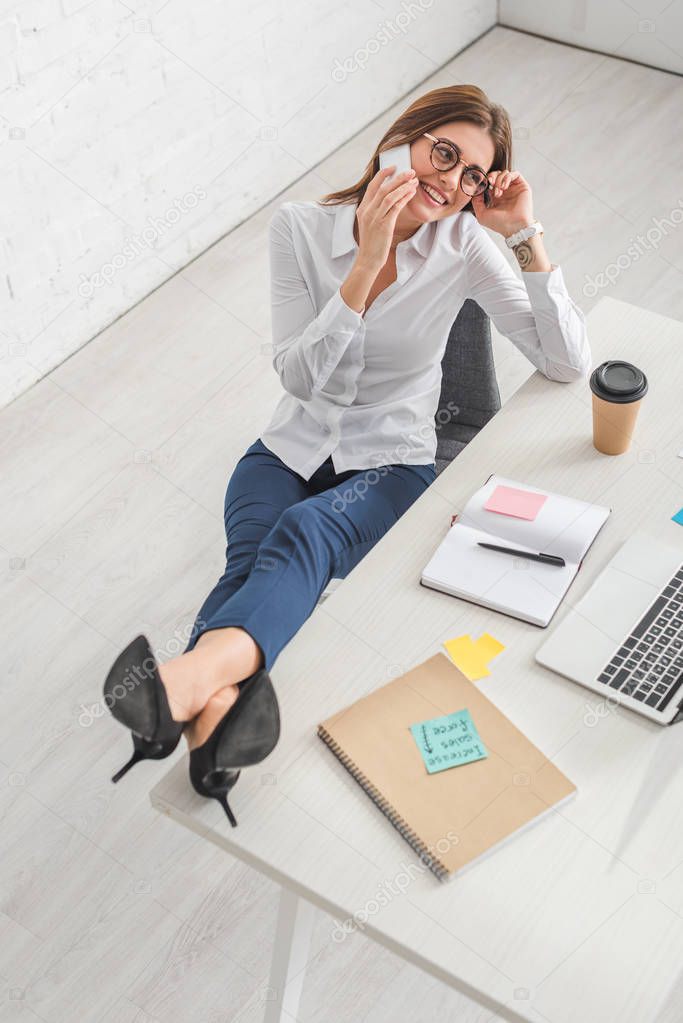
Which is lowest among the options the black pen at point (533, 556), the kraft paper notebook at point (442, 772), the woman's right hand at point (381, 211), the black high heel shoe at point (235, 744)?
the kraft paper notebook at point (442, 772)

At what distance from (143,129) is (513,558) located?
82.5 inches

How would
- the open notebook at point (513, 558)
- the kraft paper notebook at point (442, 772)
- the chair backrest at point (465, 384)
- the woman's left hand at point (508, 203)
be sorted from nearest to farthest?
1. the kraft paper notebook at point (442, 772)
2. the open notebook at point (513, 558)
3. the woman's left hand at point (508, 203)
4. the chair backrest at point (465, 384)

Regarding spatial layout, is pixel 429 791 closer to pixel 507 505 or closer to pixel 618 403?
pixel 507 505

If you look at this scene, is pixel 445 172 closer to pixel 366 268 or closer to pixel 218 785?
pixel 366 268

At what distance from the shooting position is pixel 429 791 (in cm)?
139

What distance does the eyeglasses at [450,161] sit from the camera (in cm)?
191

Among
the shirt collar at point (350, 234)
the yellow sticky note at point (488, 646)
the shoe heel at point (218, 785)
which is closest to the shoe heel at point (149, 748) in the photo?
the shoe heel at point (218, 785)

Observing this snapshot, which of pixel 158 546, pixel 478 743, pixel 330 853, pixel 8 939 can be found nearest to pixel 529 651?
pixel 478 743

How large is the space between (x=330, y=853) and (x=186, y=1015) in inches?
33.7

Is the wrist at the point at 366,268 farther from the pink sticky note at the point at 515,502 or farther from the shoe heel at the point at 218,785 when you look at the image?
the shoe heel at the point at 218,785

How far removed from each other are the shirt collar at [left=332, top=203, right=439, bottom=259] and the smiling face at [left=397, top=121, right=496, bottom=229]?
3.3 inches

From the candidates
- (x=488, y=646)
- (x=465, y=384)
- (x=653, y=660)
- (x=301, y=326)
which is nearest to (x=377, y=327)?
(x=301, y=326)

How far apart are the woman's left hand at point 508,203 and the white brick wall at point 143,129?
1.42m

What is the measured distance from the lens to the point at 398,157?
1.92 metres
